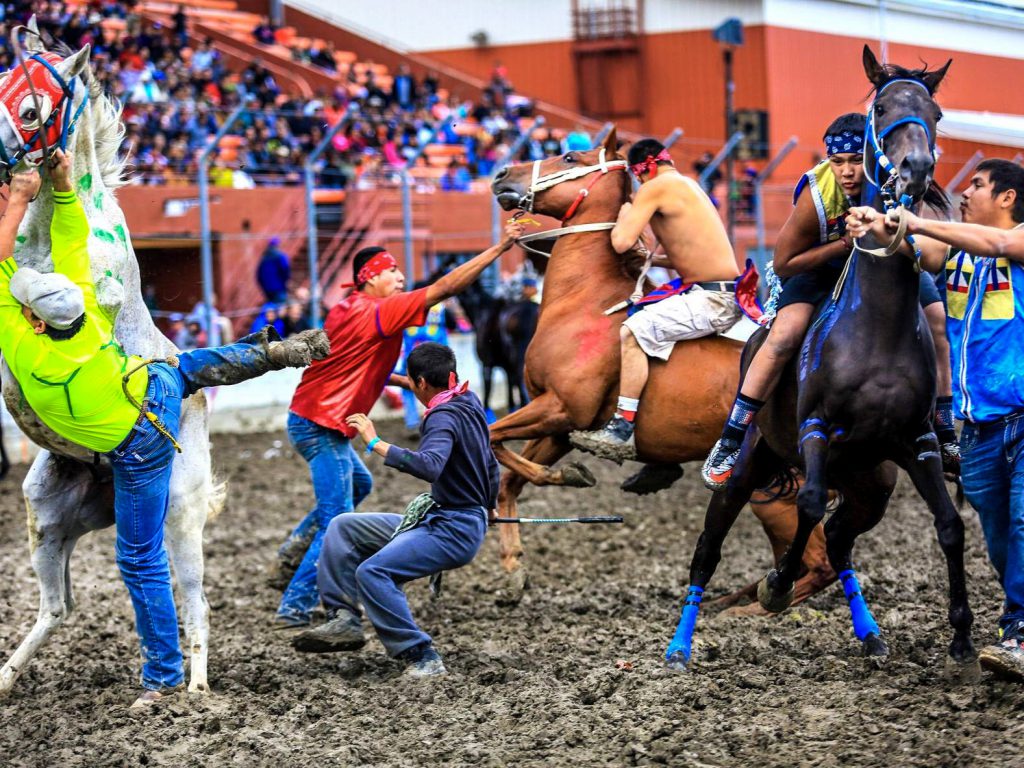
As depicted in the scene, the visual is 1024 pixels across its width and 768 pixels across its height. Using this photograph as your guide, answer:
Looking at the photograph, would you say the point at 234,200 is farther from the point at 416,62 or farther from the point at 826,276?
the point at 416,62

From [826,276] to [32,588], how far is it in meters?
5.35

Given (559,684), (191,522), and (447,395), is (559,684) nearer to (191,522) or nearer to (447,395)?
(447,395)

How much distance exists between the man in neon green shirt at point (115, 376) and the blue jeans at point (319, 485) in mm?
1270

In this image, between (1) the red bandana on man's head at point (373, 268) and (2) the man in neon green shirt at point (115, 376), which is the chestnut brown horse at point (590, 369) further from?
(2) the man in neon green shirt at point (115, 376)

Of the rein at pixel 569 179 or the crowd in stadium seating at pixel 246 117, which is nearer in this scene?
the rein at pixel 569 179

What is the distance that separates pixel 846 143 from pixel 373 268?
272cm

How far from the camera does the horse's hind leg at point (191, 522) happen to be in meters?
5.76

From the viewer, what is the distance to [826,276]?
224 inches

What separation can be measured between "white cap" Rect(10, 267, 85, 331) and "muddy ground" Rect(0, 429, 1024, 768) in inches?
63.9

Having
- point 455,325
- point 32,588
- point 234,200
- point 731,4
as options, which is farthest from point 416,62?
point 32,588

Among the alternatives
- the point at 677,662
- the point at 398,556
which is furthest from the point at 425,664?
the point at 677,662

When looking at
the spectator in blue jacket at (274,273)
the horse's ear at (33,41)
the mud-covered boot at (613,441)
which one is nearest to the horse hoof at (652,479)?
the mud-covered boot at (613,441)

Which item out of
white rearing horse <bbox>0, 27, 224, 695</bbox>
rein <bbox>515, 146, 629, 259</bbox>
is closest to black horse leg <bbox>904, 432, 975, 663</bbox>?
rein <bbox>515, 146, 629, 259</bbox>

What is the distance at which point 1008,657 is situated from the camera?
4852 millimetres
